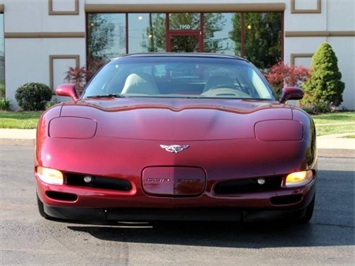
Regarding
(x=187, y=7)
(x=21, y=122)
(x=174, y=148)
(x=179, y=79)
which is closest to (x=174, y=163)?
(x=174, y=148)

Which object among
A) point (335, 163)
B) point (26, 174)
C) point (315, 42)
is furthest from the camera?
point (315, 42)

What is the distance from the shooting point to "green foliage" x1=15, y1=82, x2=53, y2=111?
17609 millimetres

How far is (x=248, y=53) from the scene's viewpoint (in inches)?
744

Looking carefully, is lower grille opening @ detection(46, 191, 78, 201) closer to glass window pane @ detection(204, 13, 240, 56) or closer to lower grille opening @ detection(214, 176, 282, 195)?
lower grille opening @ detection(214, 176, 282, 195)

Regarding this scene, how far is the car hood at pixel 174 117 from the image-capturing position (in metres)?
3.97

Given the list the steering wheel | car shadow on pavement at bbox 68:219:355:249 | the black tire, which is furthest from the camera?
the steering wheel

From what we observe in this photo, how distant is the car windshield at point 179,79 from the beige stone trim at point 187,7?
42.8ft

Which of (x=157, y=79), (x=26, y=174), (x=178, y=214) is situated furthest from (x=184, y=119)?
(x=26, y=174)

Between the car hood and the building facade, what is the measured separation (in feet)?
46.2

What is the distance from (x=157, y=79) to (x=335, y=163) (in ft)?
14.4

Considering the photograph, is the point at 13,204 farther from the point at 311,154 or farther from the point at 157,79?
the point at 311,154

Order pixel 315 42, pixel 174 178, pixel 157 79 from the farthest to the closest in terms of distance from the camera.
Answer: pixel 315 42 < pixel 157 79 < pixel 174 178

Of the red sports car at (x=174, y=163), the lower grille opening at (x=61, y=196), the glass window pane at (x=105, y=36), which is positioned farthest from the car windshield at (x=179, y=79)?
the glass window pane at (x=105, y=36)

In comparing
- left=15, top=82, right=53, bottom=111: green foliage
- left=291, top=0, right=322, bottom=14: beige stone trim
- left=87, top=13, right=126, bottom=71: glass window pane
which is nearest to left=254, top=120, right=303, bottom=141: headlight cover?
left=15, top=82, right=53, bottom=111: green foliage
